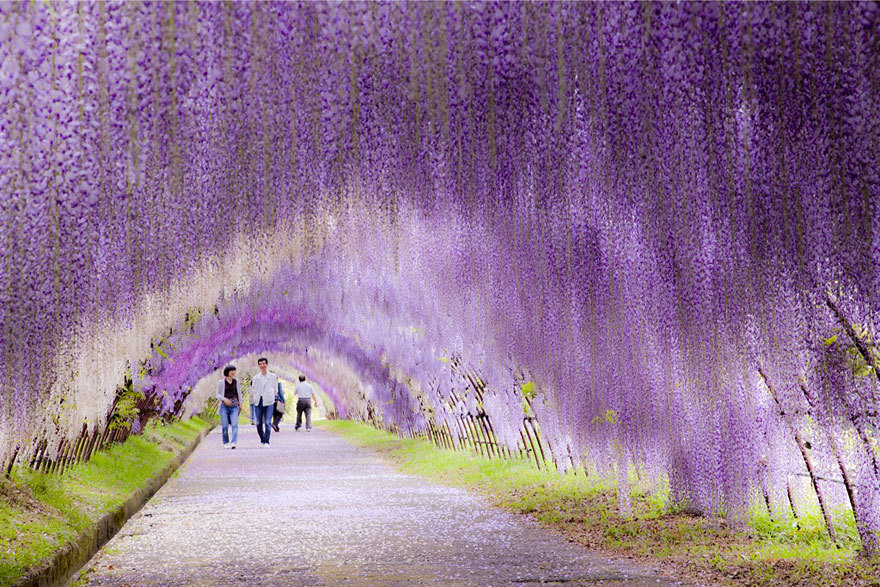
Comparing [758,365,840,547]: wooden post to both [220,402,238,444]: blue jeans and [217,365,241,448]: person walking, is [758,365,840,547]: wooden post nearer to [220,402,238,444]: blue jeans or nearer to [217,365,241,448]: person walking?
[217,365,241,448]: person walking

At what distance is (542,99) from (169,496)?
8352mm

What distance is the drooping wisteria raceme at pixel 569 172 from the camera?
5.25m

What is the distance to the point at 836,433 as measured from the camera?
6.01 meters

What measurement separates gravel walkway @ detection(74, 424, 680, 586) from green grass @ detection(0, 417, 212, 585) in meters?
0.33

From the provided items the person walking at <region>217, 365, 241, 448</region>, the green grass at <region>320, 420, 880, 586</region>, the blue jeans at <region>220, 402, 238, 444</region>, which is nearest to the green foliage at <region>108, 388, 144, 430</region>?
the person walking at <region>217, 365, 241, 448</region>

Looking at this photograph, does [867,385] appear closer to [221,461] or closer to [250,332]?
[221,461]

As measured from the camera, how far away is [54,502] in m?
8.56

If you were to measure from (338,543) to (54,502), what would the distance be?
2.69m

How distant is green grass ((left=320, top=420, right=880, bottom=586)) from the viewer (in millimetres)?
5863

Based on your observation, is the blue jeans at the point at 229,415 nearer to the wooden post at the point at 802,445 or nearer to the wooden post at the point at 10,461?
the wooden post at the point at 10,461

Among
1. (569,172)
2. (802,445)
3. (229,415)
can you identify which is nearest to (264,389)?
(229,415)

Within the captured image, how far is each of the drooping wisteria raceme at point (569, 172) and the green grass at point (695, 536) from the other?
0.25 metres

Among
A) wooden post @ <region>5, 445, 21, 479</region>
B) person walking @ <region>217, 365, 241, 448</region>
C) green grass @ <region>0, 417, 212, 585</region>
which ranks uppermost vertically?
person walking @ <region>217, 365, 241, 448</region>

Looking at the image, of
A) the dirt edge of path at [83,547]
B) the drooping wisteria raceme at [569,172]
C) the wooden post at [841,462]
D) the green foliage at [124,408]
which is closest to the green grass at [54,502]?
the dirt edge of path at [83,547]
